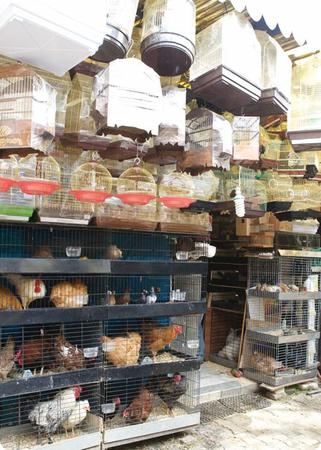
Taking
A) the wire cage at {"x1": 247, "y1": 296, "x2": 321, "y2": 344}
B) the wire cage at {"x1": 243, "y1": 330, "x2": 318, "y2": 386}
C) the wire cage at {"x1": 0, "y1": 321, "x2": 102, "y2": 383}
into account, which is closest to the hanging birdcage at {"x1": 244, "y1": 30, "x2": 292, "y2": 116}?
the wire cage at {"x1": 0, "y1": 321, "x2": 102, "y2": 383}

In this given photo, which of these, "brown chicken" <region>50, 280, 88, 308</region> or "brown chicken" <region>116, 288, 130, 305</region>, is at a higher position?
"brown chicken" <region>50, 280, 88, 308</region>

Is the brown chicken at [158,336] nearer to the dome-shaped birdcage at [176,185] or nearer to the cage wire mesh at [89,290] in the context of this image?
the cage wire mesh at [89,290]

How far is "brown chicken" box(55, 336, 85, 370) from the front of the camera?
3717 millimetres

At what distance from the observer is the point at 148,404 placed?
13.8 ft

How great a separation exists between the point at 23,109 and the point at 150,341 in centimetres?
309

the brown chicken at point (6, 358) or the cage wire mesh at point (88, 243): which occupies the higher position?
the cage wire mesh at point (88, 243)

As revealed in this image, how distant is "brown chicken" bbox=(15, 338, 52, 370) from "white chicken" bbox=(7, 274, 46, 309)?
400 millimetres

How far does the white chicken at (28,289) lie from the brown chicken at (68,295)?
11cm

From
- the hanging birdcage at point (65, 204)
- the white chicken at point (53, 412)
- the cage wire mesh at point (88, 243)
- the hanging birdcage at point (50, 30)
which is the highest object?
the hanging birdcage at point (50, 30)

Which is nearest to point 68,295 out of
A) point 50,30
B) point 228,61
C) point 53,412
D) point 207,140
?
point 53,412

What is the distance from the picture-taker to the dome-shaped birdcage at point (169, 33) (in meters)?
2.00

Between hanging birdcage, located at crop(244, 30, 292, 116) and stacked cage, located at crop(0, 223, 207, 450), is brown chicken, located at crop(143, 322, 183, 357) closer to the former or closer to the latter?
stacked cage, located at crop(0, 223, 207, 450)

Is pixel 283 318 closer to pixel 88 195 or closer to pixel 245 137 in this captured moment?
pixel 245 137

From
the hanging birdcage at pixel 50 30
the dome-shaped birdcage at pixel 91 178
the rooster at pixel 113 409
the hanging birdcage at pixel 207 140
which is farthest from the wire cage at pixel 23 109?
the rooster at pixel 113 409
